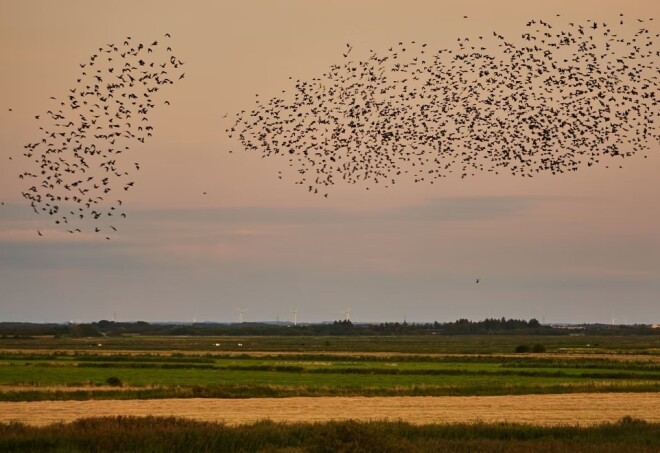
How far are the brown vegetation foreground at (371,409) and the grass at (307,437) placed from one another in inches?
189

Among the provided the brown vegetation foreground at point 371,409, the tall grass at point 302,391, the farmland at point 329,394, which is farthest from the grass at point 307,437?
the tall grass at point 302,391

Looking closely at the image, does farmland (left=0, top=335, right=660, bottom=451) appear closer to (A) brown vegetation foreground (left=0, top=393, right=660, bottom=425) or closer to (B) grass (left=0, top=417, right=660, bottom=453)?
(A) brown vegetation foreground (left=0, top=393, right=660, bottom=425)

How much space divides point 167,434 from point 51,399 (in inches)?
828

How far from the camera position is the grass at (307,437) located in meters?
25.7

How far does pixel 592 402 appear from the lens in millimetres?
49094

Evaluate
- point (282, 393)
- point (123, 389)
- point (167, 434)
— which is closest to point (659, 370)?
point (282, 393)

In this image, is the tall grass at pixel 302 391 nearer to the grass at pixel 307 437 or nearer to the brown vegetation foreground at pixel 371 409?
the brown vegetation foreground at pixel 371 409

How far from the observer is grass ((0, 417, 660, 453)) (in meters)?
25.7

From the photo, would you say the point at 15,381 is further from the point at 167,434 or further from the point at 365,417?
the point at 167,434

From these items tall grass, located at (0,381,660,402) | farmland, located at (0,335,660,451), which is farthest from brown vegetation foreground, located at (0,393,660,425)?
tall grass, located at (0,381,660,402)

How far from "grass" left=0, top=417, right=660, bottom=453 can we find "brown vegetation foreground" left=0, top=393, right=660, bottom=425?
4.81 m

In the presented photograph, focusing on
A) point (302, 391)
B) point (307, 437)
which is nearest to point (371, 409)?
point (302, 391)

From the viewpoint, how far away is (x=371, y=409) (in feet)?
147

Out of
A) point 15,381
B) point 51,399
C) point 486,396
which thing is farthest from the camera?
point 15,381
